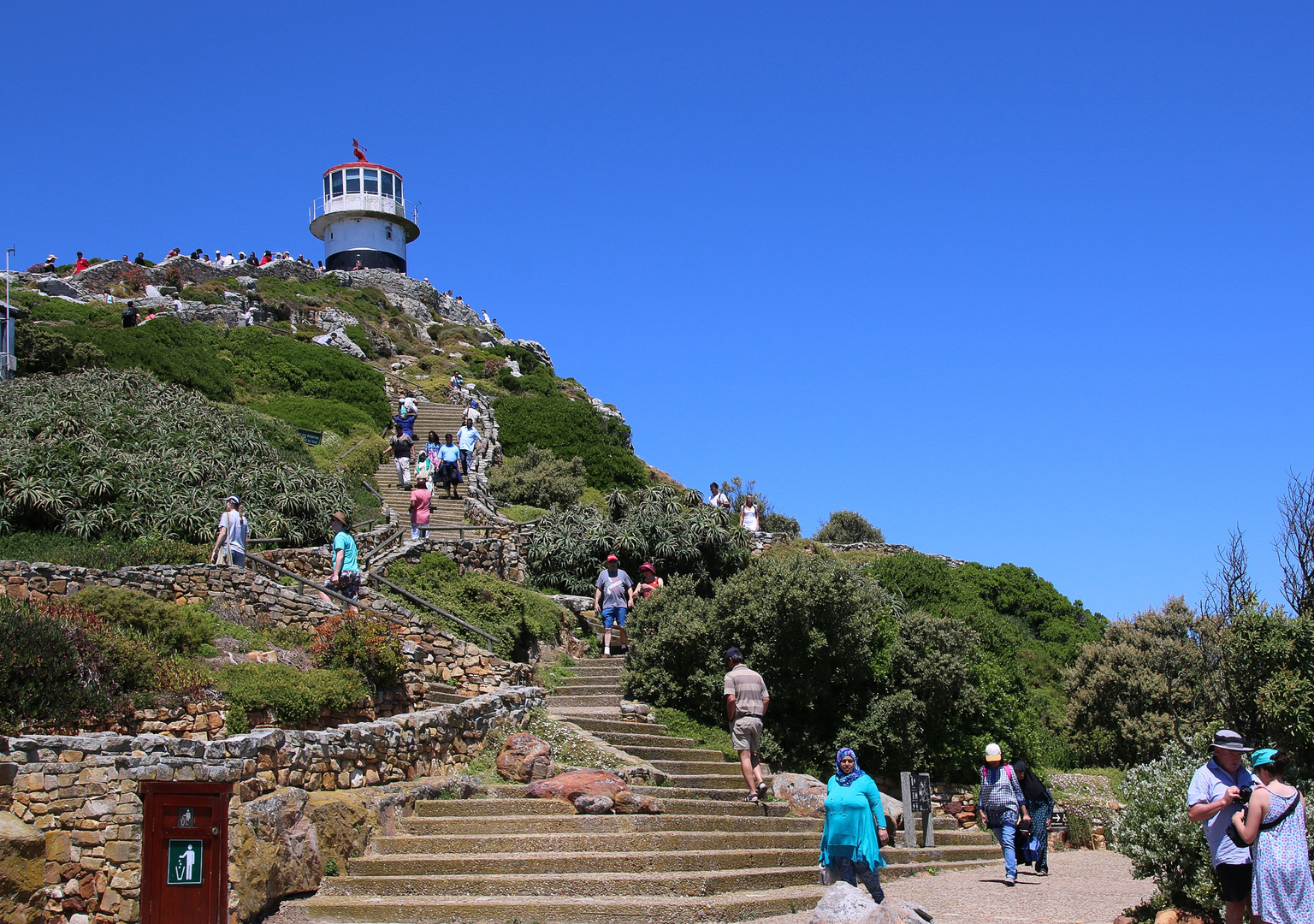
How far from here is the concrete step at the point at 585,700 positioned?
50.9 feet

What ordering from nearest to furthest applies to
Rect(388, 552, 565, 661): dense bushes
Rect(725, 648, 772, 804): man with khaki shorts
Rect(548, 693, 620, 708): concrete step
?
Rect(725, 648, 772, 804): man with khaki shorts → Rect(548, 693, 620, 708): concrete step → Rect(388, 552, 565, 661): dense bushes

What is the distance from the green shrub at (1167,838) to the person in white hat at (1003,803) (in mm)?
2789

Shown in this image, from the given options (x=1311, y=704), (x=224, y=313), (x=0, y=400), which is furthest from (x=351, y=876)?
(x=224, y=313)

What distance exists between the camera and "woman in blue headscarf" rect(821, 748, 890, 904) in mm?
8469

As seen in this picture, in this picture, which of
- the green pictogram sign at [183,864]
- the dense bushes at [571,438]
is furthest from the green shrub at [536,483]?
the green pictogram sign at [183,864]

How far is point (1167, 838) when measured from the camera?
26.1ft

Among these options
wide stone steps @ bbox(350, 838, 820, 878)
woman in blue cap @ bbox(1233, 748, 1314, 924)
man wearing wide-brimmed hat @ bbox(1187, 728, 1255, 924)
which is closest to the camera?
woman in blue cap @ bbox(1233, 748, 1314, 924)

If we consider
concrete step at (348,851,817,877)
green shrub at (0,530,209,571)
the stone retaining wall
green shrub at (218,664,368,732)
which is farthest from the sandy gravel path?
green shrub at (0,530,209,571)

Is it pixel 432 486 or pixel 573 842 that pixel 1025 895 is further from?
pixel 432 486

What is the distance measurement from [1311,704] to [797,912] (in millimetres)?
4632

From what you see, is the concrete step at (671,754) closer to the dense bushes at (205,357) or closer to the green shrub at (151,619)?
the green shrub at (151,619)

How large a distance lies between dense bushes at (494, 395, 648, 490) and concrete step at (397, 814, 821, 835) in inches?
952

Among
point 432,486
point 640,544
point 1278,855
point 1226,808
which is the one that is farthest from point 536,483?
point 1278,855

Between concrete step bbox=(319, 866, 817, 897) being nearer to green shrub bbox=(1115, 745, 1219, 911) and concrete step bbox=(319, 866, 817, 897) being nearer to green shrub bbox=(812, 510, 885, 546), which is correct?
green shrub bbox=(1115, 745, 1219, 911)
